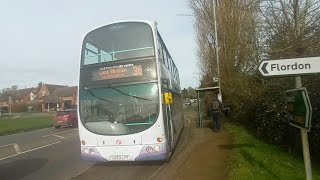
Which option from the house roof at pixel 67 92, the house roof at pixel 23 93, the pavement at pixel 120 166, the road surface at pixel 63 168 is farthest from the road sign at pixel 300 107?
the house roof at pixel 23 93

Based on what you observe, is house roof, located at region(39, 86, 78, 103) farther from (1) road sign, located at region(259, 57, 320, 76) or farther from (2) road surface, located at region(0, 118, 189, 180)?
(1) road sign, located at region(259, 57, 320, 76)

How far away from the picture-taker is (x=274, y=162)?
35.9ft

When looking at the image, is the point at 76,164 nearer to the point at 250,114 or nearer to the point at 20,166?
the point at 20,166

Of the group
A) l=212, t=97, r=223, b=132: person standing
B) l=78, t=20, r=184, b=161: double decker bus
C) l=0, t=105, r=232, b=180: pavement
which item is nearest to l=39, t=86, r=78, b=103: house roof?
l=212, t=97, r=223, b=132: person standing

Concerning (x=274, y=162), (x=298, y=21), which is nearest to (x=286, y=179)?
(x=274, y=162)

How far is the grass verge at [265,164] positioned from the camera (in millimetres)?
9202

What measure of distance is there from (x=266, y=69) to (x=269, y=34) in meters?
8.63

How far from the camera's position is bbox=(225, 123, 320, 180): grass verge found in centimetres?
920

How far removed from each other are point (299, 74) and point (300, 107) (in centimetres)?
49

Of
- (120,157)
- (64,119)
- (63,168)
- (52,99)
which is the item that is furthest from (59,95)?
(120,157)

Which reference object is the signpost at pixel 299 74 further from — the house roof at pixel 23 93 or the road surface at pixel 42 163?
the house roof at pixel 23 93

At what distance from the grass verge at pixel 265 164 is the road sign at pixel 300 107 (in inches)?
110

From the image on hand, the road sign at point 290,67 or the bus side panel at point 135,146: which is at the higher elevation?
the road sign at point 290,67

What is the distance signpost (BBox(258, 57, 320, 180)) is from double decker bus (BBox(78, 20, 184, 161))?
5453 mm
